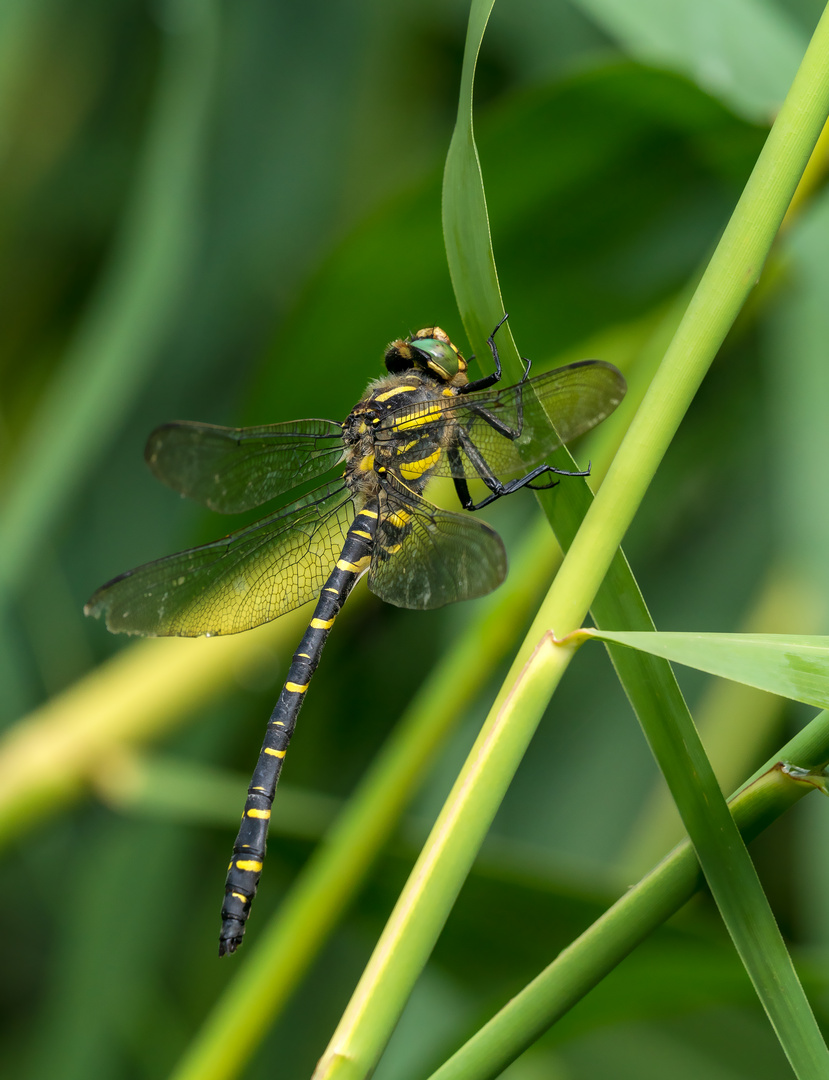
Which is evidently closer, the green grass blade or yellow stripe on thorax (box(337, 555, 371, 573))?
the green grass blade

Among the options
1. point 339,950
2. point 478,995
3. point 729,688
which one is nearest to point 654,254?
point 729,688

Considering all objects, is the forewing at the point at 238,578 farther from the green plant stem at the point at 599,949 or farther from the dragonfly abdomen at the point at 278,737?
the green plant stem at the point at 599,949

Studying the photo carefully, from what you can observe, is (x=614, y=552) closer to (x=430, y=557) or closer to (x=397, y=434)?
(x=430, y=557)

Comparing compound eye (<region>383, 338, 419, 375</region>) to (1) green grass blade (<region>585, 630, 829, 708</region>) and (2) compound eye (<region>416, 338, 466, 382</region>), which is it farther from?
(1) green grass blade (<region>585, 630, 829, 708</region>)

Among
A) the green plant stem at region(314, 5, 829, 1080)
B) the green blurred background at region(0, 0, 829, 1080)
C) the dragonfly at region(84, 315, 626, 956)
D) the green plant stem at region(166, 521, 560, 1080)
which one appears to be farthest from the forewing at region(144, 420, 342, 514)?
the green plant stem at region(314, 5, 829, 1080)

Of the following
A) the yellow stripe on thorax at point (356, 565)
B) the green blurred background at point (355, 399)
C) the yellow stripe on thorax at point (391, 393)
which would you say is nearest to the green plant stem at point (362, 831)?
the green blurred background at point (355, 399)

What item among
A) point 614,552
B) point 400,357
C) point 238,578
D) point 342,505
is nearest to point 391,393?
point 400,357

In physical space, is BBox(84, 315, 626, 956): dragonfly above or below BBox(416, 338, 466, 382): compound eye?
below
